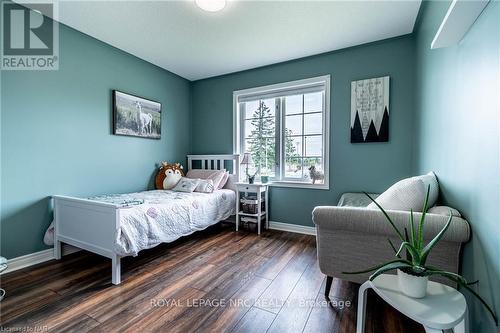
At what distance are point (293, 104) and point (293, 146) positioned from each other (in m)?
0.61

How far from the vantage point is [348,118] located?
9.39 ft

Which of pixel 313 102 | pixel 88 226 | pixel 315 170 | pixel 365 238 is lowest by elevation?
pixel 88 226

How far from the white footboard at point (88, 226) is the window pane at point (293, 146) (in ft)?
7.51

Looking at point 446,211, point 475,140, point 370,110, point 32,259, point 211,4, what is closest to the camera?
point 475,140

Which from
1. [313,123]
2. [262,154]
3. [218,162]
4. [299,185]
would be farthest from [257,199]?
[313,123]

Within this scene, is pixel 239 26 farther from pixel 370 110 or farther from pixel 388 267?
pixel 388 267

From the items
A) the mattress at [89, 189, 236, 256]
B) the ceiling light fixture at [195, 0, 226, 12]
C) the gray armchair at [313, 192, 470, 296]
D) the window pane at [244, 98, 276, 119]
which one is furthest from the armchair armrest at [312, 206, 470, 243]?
the window pane at [244, 98, 276, 119]

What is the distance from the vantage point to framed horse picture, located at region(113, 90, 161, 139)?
9.39 feet

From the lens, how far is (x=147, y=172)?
10.9 ft

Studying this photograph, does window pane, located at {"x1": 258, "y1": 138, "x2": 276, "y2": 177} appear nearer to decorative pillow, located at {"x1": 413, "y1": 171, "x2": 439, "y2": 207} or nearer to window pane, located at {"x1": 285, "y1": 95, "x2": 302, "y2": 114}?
window pane, located at {"x1": 285, "y1": 95, "x2": 302, "y2": 114}

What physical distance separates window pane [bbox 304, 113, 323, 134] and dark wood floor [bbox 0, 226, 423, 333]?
1608 mm

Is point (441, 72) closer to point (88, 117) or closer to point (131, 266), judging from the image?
point (131, 266)

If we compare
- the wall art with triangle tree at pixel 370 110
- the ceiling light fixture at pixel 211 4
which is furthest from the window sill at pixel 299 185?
the ceiling light fixture at pixel 211 4

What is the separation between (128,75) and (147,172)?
1332mm
